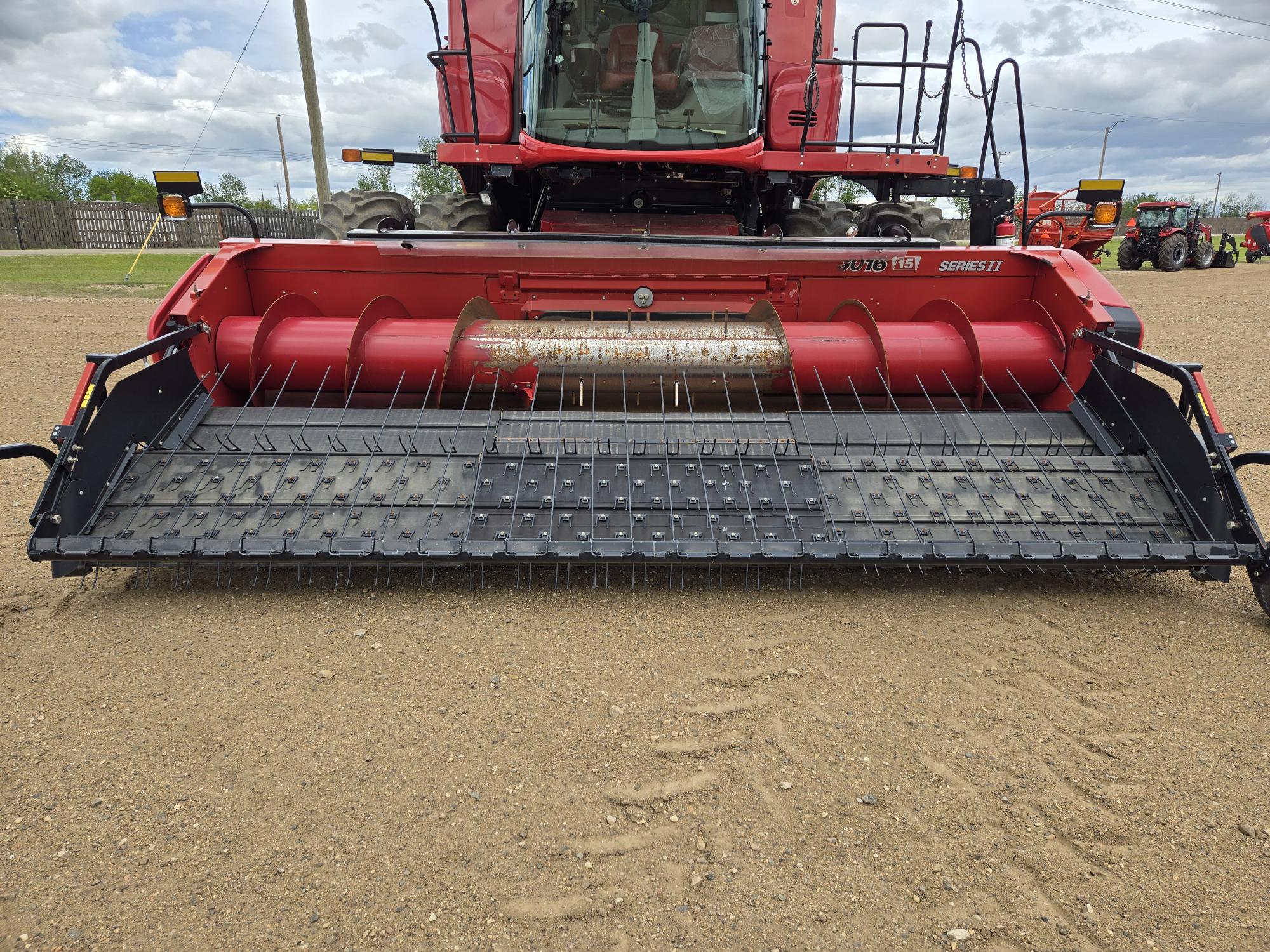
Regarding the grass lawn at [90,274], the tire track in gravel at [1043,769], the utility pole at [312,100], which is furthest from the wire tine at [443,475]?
the grass lawn at [90,274]

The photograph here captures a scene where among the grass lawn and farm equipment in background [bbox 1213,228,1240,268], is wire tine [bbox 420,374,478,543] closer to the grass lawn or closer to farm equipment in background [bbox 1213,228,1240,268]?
the grass lawn

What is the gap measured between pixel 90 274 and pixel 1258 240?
36.5 m

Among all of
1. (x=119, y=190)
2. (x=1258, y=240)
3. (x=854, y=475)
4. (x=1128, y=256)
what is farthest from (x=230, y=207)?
(x=119, y=190)

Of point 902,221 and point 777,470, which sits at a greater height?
point 902,221

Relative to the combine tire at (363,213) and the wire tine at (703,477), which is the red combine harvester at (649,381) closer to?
the wire tine at (703,477)

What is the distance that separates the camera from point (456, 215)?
4.96 metres

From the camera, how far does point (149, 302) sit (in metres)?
12.0

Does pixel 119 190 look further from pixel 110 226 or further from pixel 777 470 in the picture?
pixel 777 470

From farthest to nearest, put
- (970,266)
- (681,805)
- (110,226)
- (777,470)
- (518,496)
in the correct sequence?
(110,226)
(970,266)
(777,470)
(518,496)
(681,805)

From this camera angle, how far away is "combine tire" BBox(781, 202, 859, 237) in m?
5.27

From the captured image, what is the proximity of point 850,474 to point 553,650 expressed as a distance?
4.53 ft

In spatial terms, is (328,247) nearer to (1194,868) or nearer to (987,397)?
(987,397)

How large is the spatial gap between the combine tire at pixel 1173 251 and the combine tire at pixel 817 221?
21.9m

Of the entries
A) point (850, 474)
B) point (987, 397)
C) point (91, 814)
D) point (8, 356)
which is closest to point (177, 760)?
point (91, 814)
